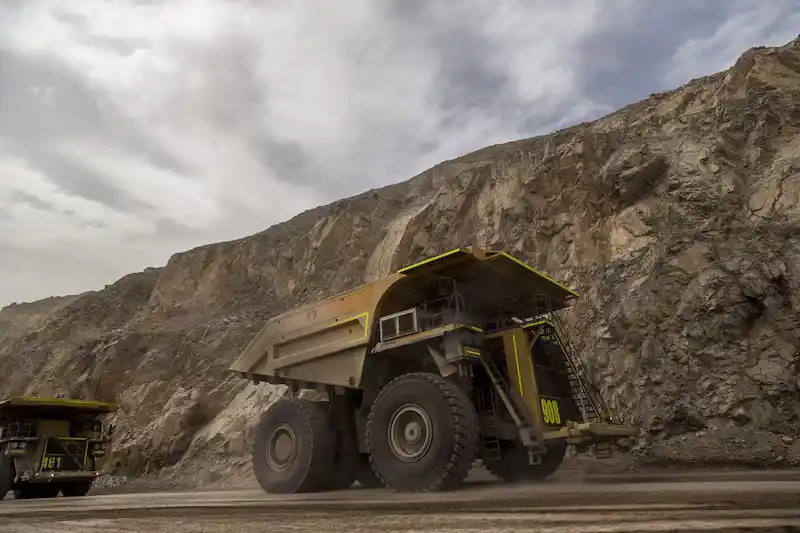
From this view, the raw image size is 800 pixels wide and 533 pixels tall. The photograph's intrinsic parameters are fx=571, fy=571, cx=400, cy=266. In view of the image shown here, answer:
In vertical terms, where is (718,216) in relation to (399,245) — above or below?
below

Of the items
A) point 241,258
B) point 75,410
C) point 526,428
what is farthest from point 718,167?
point 241,258

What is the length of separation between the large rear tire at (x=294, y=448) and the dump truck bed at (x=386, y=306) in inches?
20.6

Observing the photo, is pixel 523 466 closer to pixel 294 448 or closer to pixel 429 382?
pixel 429 382

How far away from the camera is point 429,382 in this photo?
6793 millimetres

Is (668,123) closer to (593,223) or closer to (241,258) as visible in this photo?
(593,223)

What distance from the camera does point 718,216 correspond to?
443 inches

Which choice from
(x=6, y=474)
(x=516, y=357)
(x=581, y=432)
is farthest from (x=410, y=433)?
(x=6, y=474)

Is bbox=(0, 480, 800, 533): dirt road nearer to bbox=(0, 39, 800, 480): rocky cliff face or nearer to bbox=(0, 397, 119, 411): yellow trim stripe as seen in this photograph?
bbox=(0, 39, 800, 480): rocky cliff face

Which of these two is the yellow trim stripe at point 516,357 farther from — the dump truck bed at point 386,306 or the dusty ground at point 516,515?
the dusty ground at point 516,515

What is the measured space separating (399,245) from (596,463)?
444 inches

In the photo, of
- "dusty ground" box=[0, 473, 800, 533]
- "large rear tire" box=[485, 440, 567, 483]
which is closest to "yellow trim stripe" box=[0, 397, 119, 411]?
"dusty ground" box=[0, 473, 800, 533]

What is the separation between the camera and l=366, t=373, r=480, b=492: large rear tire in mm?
6324

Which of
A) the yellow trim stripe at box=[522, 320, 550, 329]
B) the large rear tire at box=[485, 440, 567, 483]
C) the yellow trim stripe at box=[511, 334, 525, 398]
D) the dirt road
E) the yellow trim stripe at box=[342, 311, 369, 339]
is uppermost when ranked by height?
the yellow trim stripe at box=[342, 311, 369, 339]

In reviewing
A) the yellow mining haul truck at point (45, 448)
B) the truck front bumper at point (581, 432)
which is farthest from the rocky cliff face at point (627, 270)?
the yellow mining haul truck at point (45, 448)
